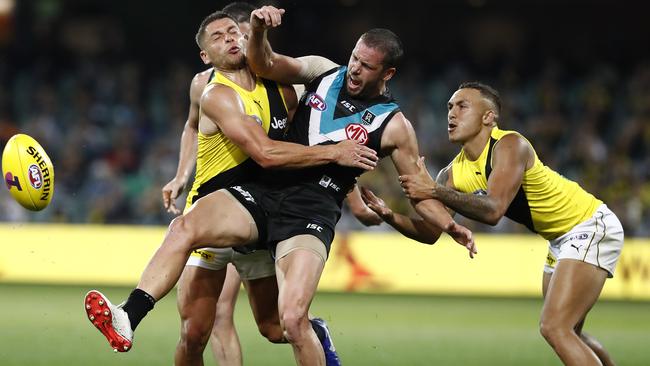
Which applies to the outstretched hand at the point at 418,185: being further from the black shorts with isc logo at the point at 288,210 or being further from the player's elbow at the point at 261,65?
the player's elbow at the point at 261,65

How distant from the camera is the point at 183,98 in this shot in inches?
828

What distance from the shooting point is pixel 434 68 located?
2223 cm

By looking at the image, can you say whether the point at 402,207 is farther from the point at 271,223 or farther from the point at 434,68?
the point at 271,223

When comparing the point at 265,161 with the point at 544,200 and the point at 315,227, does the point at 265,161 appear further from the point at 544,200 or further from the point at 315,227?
the point at 544,200

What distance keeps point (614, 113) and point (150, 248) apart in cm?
934

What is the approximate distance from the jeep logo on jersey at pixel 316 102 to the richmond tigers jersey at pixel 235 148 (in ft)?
0.59

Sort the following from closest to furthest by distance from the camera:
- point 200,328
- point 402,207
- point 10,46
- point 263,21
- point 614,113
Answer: point 263,21
point 200,328
point 402,207
point 614,113
point 10,46

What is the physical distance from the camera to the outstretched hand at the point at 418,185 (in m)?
7.03

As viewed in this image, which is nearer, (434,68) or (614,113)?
(614,113)

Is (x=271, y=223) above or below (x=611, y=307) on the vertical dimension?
above

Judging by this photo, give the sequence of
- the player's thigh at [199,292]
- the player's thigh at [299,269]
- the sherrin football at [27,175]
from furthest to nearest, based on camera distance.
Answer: the sherrin football at [27,175] → the player's thigh at [199,292] → the player's thigh at [299,269]

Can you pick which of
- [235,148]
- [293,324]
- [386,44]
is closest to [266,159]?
[235,148]

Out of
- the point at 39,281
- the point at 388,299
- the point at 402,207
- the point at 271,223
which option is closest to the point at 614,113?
the point at 402,207

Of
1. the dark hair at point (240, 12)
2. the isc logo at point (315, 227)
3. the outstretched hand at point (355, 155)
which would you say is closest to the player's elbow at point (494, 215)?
the outstretched hand at point (355, 155)
